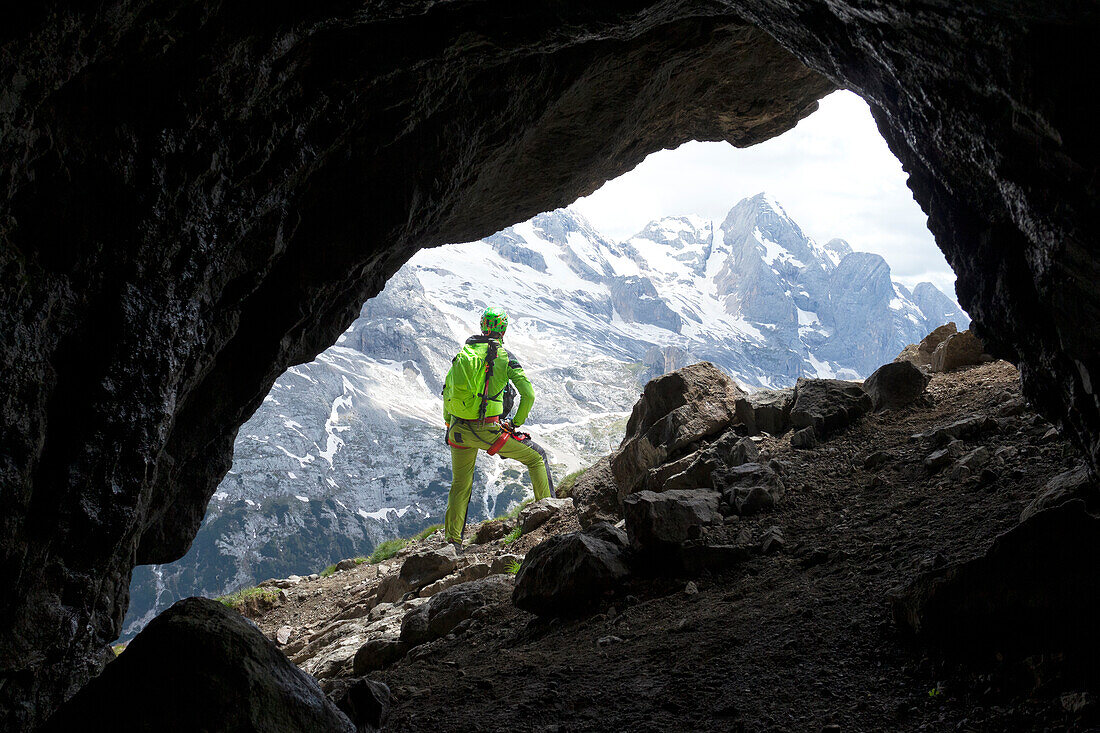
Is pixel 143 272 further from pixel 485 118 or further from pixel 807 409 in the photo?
pixel 807 409

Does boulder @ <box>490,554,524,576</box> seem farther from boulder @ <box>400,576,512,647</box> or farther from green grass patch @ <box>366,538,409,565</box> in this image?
green grass patch @ <box>366,538,409,565</box>

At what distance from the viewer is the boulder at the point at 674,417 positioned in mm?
10820

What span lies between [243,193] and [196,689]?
3985mm

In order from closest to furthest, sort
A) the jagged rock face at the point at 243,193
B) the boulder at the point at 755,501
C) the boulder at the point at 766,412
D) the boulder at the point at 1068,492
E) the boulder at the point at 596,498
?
the jagged rock face at the point at 243,193
the boulder at the point at 1068,492
the boulder at the point at 755,501
the boulder at the point at 766,412
the boulder at the point at 596,498

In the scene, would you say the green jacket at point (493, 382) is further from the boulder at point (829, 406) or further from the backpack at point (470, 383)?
the boulder at point (829, 406)

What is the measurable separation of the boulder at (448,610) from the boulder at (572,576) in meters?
0.84

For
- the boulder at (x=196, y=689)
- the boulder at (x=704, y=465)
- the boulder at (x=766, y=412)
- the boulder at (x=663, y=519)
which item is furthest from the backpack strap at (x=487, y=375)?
the boulder at (x=196, y=689)

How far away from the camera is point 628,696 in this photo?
462 centimetres

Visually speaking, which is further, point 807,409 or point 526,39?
point 807,409

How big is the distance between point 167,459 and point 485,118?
17.9 feet

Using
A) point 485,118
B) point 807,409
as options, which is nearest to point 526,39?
point 485,118

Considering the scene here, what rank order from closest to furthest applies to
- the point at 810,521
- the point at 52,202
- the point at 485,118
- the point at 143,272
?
1. the point at 52,202
2. the point at 143,272
3. the point at 810,521
4. the point at 485,118

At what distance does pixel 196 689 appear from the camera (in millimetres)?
3619

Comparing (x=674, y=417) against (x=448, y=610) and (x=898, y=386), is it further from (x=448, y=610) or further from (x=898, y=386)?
(x=448, y=610)
